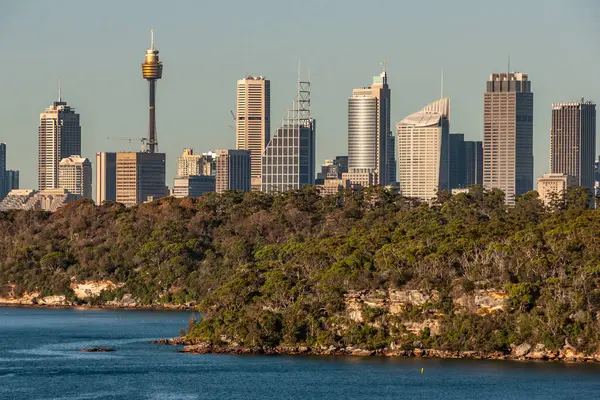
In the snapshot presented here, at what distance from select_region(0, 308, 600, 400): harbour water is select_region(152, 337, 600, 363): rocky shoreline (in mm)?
1697

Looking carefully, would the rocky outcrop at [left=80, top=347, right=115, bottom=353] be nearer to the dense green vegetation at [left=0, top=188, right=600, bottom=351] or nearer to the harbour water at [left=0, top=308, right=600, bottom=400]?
the harbour water at [left=0, top=308, right=600, bottom=400]

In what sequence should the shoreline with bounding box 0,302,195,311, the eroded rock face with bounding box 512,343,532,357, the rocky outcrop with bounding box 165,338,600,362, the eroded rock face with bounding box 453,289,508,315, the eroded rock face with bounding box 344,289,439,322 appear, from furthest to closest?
the shoreline with bounding box 0,302,195,311 < the eroded rock face with bounding box 344,289,439,322 < the eroded rock face with bounding box 453,289,508,315 < the eroded rock face with bounding box 512,343,532,357 < the rocky outcrop with bounding box 165,338,600,362

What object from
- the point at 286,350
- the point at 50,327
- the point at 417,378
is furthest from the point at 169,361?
→ the point at 50,327

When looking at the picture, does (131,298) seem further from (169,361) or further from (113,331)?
(169,361)

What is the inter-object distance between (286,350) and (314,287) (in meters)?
7.71

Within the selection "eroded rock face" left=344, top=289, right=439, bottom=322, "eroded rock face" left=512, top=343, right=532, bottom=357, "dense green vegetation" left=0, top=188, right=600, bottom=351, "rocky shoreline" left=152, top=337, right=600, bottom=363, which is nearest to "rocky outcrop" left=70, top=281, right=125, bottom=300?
"dense green vegetation" left=0, top=188, right=600, bottom=351

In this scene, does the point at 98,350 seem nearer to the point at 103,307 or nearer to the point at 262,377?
the point at 262,377

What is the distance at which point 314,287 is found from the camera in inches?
5349

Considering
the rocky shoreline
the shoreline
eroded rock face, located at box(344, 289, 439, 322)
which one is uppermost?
eroded rock face, located at box(344, 289, 439, 322)

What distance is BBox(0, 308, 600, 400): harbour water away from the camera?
110750 millimetres

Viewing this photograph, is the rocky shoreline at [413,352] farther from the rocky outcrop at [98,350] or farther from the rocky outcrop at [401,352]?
the rocky outcrop at [98,350]

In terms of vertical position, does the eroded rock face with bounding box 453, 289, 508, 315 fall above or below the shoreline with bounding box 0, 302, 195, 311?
above

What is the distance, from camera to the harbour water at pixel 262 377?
4360 inches

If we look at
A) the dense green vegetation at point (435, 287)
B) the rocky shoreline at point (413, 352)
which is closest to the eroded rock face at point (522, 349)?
the rocky shoreline at point (413, 352)
